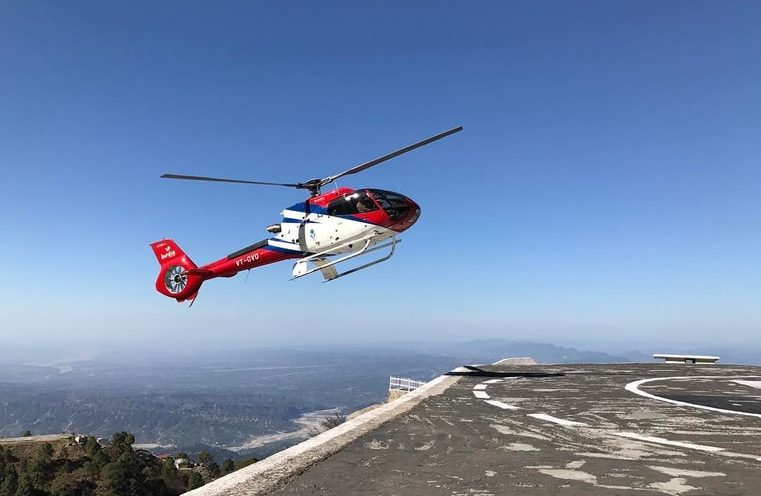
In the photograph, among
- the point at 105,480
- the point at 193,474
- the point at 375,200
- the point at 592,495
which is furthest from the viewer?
the point at 193,474

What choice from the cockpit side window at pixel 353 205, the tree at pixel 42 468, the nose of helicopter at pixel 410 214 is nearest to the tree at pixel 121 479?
the tree at pixel 42 468

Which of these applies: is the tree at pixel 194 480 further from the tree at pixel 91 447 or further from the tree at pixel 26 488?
the tree at pixel 26 488

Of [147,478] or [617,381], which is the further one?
[147,478]

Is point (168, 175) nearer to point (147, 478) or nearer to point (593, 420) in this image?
point (593, 420)

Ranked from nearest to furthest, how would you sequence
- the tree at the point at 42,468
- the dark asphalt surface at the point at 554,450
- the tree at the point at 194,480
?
1. the dark asphalt surface at the point at 554,450
2. the tree at the point at 42,468
3. the tree at the point at 194,480

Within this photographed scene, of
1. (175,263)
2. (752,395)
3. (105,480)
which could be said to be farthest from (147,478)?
(752,395)
